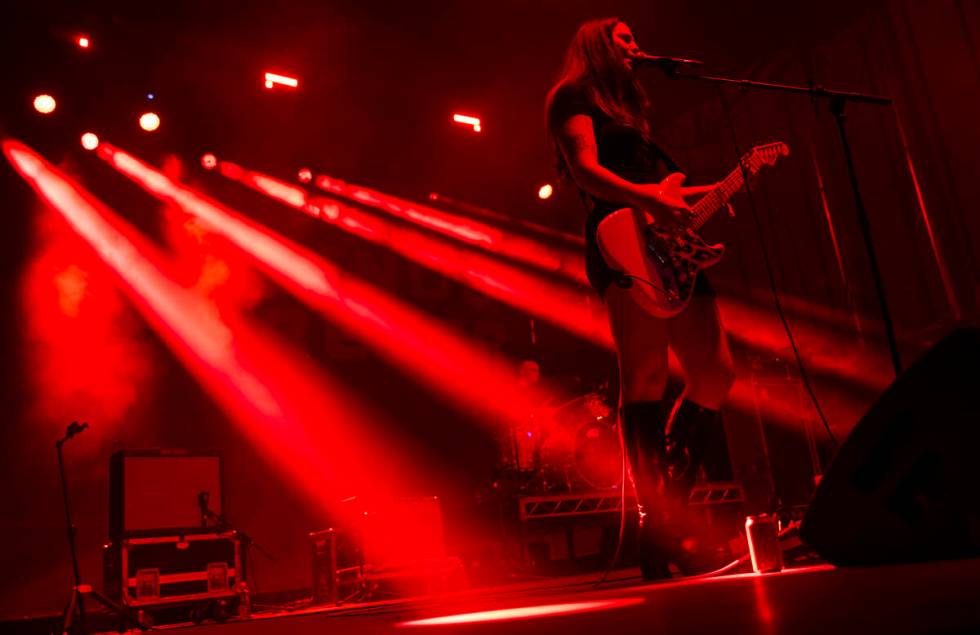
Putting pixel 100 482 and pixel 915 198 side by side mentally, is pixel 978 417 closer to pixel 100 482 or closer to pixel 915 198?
pixel 915 198

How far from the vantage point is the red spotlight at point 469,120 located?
271 inches

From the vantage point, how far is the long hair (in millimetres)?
2262

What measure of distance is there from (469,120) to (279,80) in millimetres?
1717

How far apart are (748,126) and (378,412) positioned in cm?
404

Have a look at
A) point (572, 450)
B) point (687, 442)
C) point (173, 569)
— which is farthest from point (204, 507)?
point (687, 442)

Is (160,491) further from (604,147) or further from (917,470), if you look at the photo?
(917,470)

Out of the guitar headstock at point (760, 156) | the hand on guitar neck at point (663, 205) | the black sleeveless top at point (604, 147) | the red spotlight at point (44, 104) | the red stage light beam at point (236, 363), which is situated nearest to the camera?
the hand on guitar neck at point (663, 205)

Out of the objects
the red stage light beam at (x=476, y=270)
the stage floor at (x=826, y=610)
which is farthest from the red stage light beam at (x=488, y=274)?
the stage floor at (x=826, y=610)

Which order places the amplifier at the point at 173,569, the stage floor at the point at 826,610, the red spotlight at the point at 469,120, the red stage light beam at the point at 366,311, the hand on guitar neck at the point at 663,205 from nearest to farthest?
the stage floor at the point at 826,610 < the hand on guitar neck at the point at 663,205 < the amplifier at the point at 173,569 < the red stage light beam at the point at 366,311 < the red spotlight at the point at 469,120

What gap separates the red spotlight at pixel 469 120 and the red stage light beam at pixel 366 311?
5.14 ft

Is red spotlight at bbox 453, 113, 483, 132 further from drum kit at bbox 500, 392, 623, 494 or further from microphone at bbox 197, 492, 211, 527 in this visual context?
microphone at bbox 197, 492, 211, 527

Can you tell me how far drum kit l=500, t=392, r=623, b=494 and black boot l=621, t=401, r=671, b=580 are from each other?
336cm

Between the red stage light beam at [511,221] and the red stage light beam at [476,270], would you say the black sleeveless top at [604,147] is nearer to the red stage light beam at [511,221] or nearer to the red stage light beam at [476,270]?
the red stage light beam at [476,270]

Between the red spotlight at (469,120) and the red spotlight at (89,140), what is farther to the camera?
the red spotlight at (469,120)
